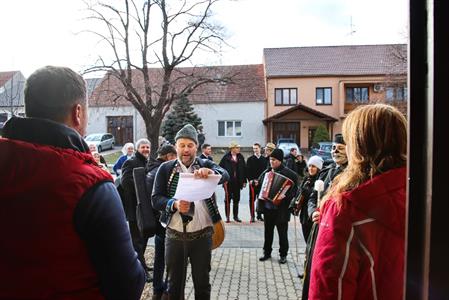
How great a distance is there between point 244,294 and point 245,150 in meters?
33.8

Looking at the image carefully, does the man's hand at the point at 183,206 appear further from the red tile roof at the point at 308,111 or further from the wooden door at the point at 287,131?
the wooden door at the point at 287,131

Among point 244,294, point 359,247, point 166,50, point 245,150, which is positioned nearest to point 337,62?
point 245,150

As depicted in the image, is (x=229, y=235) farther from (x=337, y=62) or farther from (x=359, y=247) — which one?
(x=337, y=62)

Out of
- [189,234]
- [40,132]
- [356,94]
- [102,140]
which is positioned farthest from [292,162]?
[356,94]

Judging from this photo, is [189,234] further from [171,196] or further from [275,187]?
[275,187]

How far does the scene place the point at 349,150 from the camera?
1.98 meters

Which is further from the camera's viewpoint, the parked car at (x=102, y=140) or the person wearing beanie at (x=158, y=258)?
the parked car at (x=102, y=140)

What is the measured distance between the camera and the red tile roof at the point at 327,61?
38.8 m

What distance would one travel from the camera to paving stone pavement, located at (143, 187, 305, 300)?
5.16m

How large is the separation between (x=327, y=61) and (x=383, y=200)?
40648mm

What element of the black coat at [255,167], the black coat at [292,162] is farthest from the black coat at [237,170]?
the black coat at [292,162]

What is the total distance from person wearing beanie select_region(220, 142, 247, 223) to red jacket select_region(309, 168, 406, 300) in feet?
27.3

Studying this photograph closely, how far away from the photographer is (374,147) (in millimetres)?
1900

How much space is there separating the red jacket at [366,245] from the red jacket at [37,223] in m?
1.06
